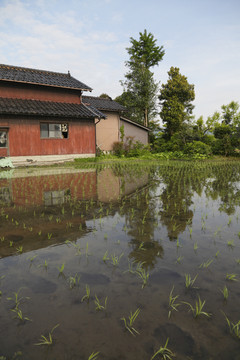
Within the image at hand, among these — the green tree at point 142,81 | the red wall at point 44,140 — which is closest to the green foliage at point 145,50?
the green tree at point 142,81

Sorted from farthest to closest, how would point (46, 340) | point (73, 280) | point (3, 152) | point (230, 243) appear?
point (3, 152) < point (230, 243) < point (73, 280) < point (46, 340)

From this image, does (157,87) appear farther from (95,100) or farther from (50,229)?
(50,229)

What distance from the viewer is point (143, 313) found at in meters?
1.94

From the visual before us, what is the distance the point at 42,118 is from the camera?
15.8m

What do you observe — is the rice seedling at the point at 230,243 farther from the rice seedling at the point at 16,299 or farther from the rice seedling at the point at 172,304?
the rice seedling at the point at 16,299

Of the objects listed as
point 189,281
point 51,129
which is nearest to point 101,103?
point 51,129

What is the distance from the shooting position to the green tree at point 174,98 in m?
26.7

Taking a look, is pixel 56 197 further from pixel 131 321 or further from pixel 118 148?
pixel 118 148

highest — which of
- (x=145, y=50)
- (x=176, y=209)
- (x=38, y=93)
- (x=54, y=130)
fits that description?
(x=145, y=50)

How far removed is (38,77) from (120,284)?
18.3 m

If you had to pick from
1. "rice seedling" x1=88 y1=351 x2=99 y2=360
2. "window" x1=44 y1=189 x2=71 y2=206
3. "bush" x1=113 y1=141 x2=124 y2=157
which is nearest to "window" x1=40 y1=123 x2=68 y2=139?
"bush" x1=113 y1=141 x2=124 y2=157

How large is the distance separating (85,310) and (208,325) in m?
0.99

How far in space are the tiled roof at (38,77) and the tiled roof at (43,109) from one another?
4.26 feet

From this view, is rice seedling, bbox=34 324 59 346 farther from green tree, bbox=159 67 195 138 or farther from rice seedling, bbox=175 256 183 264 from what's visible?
green tree, bbox=159 67 195 138
